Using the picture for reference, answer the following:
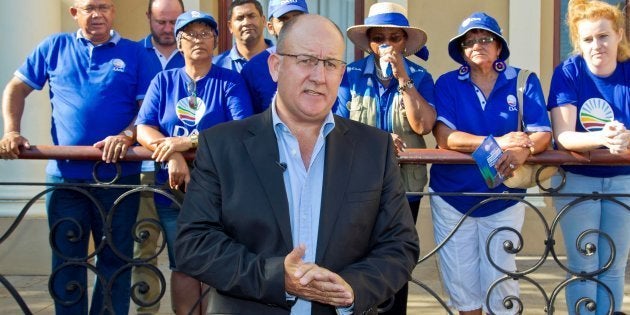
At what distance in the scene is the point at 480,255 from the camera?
14.1 feet

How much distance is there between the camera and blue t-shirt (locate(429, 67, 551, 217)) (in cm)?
423

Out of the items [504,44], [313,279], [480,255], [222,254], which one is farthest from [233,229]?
[504,44]

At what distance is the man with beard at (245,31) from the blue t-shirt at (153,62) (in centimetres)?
27

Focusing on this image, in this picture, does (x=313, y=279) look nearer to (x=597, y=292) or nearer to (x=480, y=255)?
(x=480, y=255)

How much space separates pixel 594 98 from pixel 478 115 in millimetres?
582

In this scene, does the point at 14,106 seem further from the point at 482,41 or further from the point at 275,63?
the point at 482,41

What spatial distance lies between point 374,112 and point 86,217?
164cm

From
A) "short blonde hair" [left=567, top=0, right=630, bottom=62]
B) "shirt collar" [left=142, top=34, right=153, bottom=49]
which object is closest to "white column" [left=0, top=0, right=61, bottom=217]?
"shirt collar" [left=142, top=34, right=153, bottom=49]

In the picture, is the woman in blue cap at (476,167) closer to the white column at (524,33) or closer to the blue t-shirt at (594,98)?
the blue t-shirt at (594,98)

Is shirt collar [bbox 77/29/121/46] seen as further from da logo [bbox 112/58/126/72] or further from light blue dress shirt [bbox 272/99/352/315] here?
light blue dress shirt [bbox 272/99/352/315]

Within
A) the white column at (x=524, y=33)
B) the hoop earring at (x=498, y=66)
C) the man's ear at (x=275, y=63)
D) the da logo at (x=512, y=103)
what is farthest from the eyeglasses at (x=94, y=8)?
the white column at (x=524, y=33)

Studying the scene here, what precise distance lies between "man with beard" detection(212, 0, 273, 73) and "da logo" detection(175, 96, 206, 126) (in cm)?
81

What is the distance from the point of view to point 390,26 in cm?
445

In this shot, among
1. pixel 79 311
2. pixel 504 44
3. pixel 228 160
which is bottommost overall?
pixel 79 311
